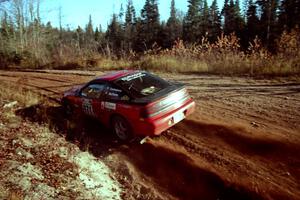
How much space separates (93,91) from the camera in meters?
7.87

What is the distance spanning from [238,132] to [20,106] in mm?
6399

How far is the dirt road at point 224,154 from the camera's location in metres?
5.35

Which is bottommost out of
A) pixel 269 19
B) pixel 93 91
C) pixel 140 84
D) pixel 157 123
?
Answer: pixel 157 123

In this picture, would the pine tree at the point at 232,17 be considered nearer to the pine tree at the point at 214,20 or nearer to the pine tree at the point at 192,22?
the pine tree at the point at 214,20

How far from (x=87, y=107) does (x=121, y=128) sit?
1369mm

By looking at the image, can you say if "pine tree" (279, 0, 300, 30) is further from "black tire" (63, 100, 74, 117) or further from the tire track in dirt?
the tire track in dirt

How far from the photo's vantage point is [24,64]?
71.7 ft

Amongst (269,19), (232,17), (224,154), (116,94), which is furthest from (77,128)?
(232,17)

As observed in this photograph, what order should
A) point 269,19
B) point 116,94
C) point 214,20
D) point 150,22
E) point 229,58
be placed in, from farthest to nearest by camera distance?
point 150,22 < point 214,20 < point 269,19 < point 229,58 < point 116,94

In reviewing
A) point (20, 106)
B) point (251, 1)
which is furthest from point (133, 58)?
point (251, 1)

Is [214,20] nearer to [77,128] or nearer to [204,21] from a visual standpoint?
[204,21]

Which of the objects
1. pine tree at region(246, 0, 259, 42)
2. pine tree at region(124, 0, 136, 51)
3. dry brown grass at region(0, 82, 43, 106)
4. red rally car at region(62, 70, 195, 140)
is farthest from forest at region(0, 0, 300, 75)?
pine tree at region(124, 0, 136, 51)

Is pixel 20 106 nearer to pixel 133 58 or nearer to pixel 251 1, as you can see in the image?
pixel 133 58

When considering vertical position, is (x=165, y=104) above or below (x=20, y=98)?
above
